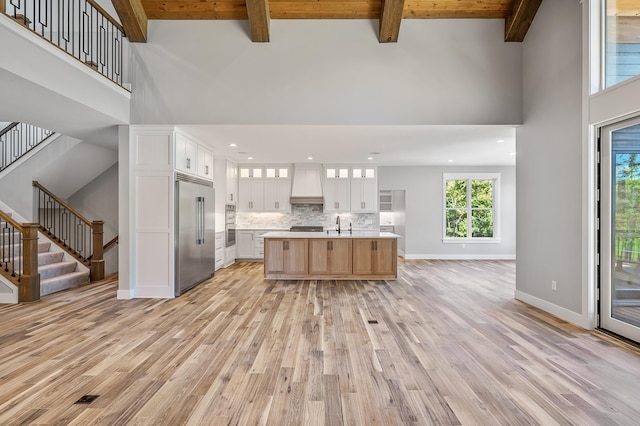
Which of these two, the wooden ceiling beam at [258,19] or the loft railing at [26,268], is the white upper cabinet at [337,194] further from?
the loft railing at [26,268]

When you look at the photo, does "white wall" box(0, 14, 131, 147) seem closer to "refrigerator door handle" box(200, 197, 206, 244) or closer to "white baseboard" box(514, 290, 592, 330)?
"refrigerator door handle" box(200, 197, 206, 244)

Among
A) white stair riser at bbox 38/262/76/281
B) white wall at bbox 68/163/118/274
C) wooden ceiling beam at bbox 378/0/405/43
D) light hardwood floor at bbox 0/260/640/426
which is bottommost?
light hardwood floor at bbox 0/260/640/426

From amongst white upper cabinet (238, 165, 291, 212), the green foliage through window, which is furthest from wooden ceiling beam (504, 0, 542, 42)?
white upper cabinet (238, 165, 291, 212)

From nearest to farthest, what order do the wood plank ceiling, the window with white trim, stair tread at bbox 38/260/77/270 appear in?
the wood plank ceiling < stair tread at bbox 38/260/77/270 < the window with white trim

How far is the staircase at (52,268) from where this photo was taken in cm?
522

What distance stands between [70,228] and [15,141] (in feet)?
6.62

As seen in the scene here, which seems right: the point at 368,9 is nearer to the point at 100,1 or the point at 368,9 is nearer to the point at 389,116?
the point at 389,116

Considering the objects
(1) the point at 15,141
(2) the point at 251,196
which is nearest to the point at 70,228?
(1) the point at 15,141

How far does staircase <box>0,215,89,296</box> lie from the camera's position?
5.22m

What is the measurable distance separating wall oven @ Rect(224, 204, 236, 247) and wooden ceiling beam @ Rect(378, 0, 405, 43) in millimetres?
5196

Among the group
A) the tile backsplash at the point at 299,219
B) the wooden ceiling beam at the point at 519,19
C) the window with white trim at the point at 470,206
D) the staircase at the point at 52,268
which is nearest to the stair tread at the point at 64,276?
the staircase at the point at 52,268

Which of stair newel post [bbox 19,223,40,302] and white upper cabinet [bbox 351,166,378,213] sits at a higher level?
white upper cabinet [bbox 351,166,378,213]

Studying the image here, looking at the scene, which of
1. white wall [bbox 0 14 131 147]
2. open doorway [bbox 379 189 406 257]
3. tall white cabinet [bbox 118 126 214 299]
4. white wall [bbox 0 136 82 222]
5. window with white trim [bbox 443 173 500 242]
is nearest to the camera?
white wall [bbox 0 14 131 147]

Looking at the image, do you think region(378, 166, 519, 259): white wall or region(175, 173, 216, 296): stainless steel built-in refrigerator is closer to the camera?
region(175, 173, 216, 296): stainless steel built-in refrigerator
